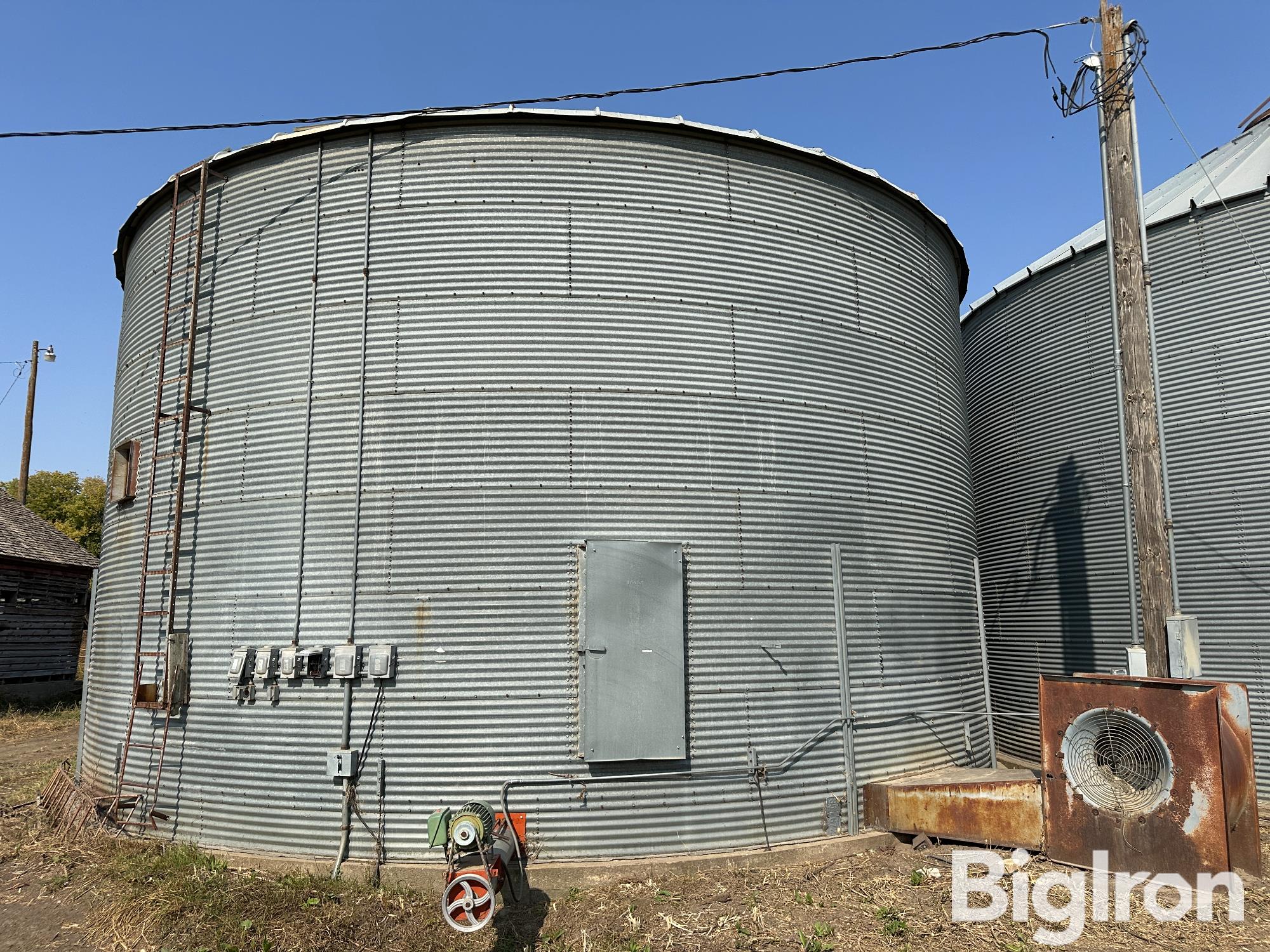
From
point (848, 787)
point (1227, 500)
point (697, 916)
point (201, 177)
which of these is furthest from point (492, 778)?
point (1227, 500)

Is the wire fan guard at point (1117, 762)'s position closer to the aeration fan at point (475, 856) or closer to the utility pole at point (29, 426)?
the aeration fan at point (475, 856)

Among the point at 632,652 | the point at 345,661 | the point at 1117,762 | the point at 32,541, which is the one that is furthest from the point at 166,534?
the point at 32,541

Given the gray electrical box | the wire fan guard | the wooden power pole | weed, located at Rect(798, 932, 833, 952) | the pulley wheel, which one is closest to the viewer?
the pulley wheel

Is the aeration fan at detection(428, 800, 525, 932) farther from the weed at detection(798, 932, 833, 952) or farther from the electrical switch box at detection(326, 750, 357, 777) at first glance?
the weed at detection(798, 932, 833, 952)

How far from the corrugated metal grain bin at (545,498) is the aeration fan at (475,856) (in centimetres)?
37

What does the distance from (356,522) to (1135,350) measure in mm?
8708

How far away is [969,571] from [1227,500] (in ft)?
13.6

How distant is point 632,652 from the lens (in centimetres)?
838

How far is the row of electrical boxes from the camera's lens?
8.27m

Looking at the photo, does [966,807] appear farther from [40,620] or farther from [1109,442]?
[40,620]

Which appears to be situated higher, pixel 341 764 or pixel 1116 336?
pixel 1116 336

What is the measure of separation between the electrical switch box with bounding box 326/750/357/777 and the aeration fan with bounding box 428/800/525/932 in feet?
3.36

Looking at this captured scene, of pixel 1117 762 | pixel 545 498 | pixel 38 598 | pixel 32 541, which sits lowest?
pixel 1117 762

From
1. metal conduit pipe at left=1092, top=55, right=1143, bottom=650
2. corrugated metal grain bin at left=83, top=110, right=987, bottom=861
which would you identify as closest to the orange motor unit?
corrugated metal grain bin at left=83, top=110, right=987, bottom=861
